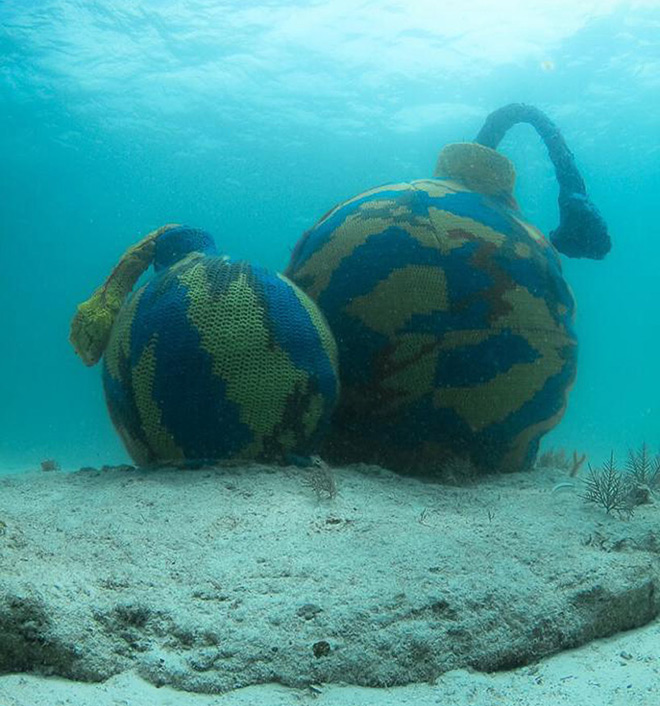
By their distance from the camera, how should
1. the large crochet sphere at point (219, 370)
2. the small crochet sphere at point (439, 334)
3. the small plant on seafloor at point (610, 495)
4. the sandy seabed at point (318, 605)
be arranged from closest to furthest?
the sandy seabed at point (318, 605) → the small plant on seafloor at point (610, 495) → the large crochet sphere at point (219, 370) → the small crochet sphere at point (439, 334)

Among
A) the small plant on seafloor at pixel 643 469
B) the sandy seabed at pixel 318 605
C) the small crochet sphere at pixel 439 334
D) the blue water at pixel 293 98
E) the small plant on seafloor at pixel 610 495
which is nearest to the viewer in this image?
the sandy seabed at pixel 318 605

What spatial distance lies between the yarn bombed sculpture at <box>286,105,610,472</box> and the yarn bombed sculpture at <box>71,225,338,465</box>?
302 mm

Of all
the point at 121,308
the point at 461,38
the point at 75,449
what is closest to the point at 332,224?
the point at 121,308

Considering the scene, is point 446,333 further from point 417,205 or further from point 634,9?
point 634,9

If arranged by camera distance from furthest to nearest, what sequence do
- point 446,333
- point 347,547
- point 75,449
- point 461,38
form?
1. point 461,38
2. point 75,449
3. point 446,333
4. point 347,547

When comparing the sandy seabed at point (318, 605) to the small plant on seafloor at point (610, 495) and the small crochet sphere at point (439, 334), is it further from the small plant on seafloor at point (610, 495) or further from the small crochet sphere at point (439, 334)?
the small crochet sphere at point (439, 334)

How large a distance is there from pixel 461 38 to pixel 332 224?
19.5m

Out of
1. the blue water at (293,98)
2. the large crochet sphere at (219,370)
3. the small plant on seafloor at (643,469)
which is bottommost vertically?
the small plant on seafloor at (643,469)

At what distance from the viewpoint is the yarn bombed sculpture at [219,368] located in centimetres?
319

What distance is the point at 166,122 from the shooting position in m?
28.0

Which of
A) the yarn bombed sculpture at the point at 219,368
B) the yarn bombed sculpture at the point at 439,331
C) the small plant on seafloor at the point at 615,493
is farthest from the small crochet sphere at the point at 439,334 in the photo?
the small plant on seafloor at the point at 615,493

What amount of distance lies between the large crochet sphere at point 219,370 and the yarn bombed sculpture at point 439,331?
1.08 ft

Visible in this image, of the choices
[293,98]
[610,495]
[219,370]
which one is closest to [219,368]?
[219,370]

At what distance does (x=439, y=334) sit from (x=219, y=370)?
4.08 feet
